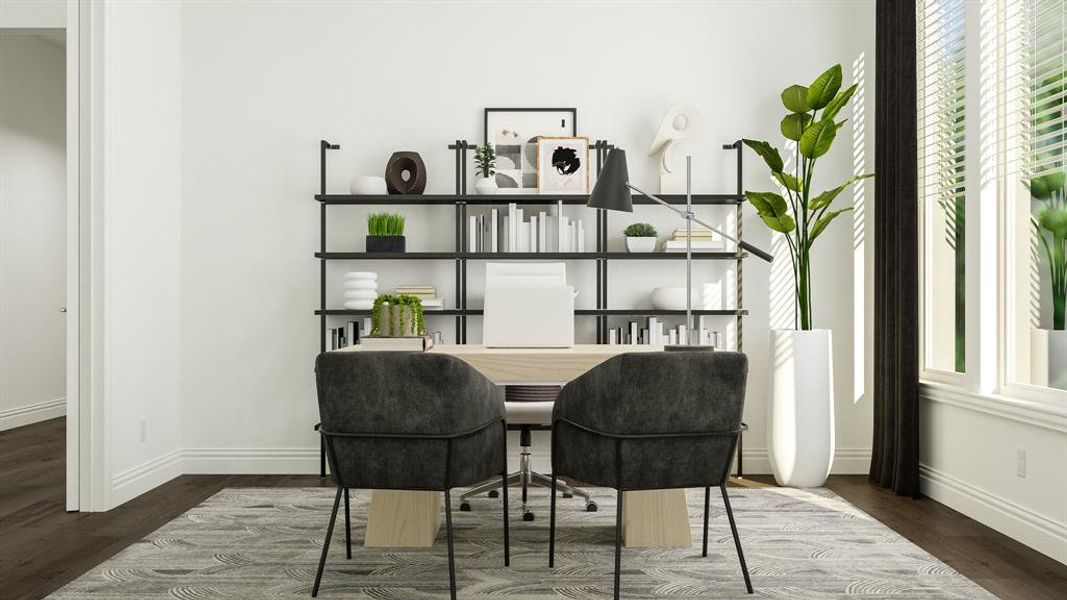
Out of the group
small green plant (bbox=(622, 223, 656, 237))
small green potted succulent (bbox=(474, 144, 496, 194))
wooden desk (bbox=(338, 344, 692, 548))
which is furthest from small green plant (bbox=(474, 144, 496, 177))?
wooden desk (bbox=(338, 344, 692, 548))

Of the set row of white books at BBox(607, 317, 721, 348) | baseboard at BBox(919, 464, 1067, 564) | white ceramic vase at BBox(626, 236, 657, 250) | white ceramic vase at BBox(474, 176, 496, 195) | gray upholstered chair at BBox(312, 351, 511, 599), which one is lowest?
baseboard at BBox(919, 464, 1067, 564)

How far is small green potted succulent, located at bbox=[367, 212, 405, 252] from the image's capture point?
13.0ft

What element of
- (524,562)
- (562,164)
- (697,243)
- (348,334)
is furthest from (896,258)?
(348,334)

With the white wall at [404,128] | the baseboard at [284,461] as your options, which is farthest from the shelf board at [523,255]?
the baseboard at [284,461]

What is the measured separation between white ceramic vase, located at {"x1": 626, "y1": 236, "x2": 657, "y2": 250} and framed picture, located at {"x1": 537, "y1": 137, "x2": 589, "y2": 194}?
1.34ft

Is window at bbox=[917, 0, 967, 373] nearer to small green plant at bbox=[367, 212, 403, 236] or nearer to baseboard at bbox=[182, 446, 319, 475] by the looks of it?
small green plant at bbox=[367, 212, 403, 236]

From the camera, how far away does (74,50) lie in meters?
3.26

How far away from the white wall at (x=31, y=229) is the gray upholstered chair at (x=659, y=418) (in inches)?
207

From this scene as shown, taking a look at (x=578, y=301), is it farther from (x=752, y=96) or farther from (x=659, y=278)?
(x=752, y=96)

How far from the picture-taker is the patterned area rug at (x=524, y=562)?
229 centimetres

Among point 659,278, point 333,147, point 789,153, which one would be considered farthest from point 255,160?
point 789,153

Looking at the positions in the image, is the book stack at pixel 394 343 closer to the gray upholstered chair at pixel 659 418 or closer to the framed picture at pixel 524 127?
the gray upholstered chair at pixel 659 418

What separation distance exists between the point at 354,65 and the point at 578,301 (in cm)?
193

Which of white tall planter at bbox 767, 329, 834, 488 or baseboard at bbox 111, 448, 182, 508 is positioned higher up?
white tall planter at bbox 767, 329, 834, 488
